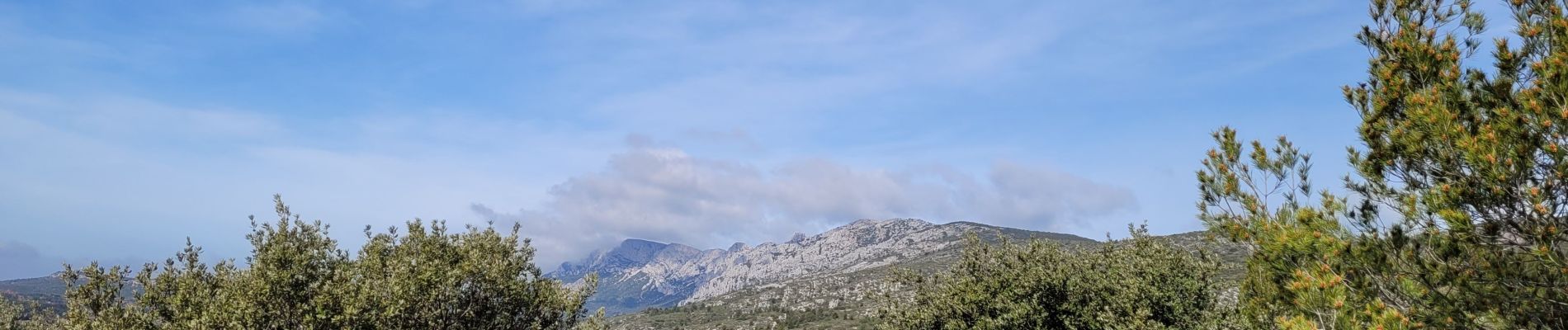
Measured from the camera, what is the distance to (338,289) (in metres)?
18.0

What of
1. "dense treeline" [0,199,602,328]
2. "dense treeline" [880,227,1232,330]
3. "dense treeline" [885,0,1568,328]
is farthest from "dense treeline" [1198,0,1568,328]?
Answer: "dense treeline" [0,199,602,328]

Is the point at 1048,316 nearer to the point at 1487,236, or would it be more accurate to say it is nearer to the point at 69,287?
the point at 1487,236

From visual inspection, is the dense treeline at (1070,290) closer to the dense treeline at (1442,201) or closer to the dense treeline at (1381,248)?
the dense treeline at (1381,248)

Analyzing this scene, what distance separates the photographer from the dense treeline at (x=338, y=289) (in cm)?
1798

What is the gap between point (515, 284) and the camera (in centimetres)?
2273

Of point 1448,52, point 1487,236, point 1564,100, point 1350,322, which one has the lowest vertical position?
point 1350,322

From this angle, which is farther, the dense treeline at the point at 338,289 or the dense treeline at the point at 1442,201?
the dense treeline at the point at 338,289

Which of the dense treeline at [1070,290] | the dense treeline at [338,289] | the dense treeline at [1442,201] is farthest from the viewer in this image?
the dense treeline at [1070,290]

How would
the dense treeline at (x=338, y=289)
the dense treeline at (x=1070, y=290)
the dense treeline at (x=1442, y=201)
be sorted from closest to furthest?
1. the dense treeline at (x=1442, y=201)
2. the dense treeline at (x=338, y=289)
3. the dense treeline at (x=1070, y=290)

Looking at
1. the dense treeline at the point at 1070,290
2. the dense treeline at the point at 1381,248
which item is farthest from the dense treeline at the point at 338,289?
the dense treeline at the point at 1070,290

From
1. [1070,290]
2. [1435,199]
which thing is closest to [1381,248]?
[1435,199]

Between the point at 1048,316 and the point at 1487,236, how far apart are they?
21.1m

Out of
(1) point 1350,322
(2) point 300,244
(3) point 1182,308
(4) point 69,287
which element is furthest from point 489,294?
(3) point 1182,308

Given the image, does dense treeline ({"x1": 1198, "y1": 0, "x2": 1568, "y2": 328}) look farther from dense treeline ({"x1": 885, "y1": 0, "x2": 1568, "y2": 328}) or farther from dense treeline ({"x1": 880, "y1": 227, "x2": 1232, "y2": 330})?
dense treeline ({"x1": 880, "y1": 227, "x2": 1232, "y2": 330})
